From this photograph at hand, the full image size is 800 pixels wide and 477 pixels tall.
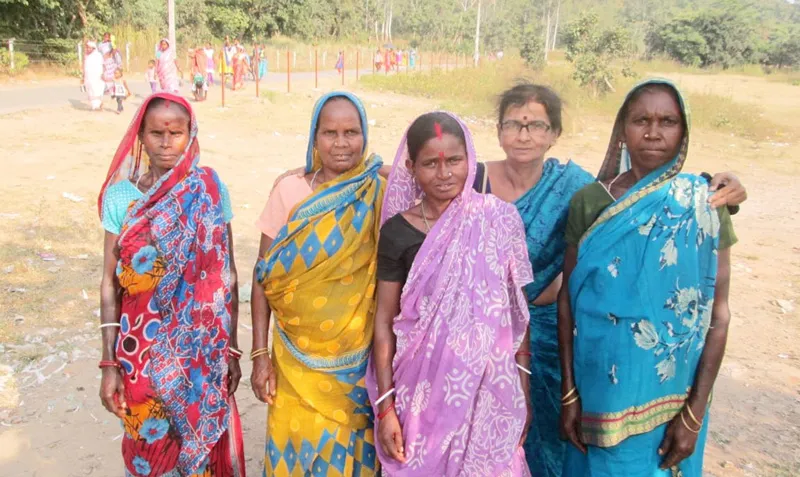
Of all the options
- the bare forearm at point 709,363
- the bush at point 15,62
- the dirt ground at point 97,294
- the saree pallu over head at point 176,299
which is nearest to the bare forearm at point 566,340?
the bare forearm at point 709,363

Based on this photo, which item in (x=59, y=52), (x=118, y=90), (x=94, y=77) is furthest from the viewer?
(x=59, y=52)

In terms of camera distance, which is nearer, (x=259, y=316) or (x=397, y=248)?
(x=397, y=248)

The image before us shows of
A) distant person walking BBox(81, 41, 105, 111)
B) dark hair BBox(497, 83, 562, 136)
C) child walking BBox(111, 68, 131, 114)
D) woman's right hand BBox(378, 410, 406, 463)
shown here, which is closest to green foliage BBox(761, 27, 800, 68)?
child walking BBox(111, 68, 131, 114)

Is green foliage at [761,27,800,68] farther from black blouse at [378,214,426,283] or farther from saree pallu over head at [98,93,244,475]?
saree pallu over head at [98,93,244,475]

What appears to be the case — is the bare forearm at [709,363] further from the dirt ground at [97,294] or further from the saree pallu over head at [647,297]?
the dirt ground at [97,294]

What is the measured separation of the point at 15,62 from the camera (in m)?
18.7

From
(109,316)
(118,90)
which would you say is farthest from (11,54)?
(109,316)

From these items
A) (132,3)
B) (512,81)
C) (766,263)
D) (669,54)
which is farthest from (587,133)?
(669,54)

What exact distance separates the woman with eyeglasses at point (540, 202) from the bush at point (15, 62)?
20062 mm

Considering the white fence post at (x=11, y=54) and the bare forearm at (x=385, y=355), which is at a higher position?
the white fence post at (x=11, y=54)

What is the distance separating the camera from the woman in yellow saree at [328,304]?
7.73 ft

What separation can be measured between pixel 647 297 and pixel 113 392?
77.2 inches

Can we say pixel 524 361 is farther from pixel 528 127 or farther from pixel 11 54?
pixel 11 54

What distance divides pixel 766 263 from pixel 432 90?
18.6 m
